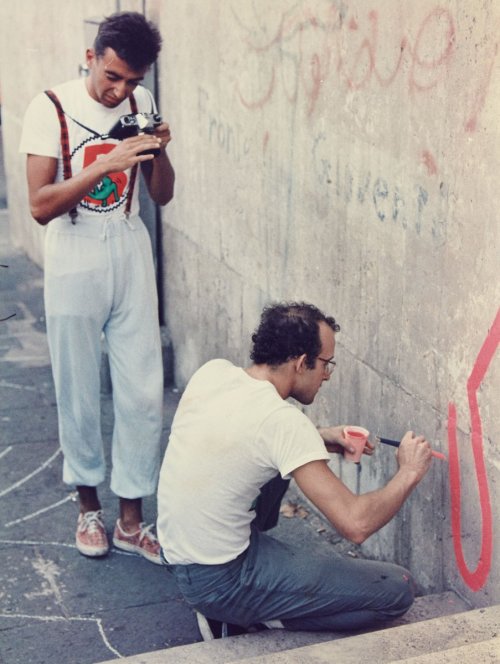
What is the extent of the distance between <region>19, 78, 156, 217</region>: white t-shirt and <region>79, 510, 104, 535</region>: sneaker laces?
1249mm

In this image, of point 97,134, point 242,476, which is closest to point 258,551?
point 242,476

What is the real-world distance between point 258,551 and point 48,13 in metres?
5.74

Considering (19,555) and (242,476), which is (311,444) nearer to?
(242,476)

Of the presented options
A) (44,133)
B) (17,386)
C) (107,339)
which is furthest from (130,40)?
(17,386)

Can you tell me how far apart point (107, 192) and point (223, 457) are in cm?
147

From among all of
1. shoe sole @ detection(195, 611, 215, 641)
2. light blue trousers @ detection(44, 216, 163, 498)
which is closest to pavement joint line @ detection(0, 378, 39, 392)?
light blue trousers @ detection(44, 216, 163, 498)

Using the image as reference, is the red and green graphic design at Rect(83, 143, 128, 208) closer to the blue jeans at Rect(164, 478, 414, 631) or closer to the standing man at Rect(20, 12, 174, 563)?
the standing man at Rect(20, 12, 174, 563)

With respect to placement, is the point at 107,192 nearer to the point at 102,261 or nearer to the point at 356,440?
the point at 102,261

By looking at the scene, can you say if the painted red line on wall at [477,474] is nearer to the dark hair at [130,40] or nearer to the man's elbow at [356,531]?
the man's elbow at [356,531]

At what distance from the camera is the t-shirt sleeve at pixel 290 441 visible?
332cm

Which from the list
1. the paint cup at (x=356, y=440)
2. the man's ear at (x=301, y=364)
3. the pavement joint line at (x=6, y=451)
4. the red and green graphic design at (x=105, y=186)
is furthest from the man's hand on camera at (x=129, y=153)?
the pavement joint line at (x=6, y=451)

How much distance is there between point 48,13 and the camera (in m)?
8.30

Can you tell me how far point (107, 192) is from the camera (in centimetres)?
448

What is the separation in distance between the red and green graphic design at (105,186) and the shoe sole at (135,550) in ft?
4.56
